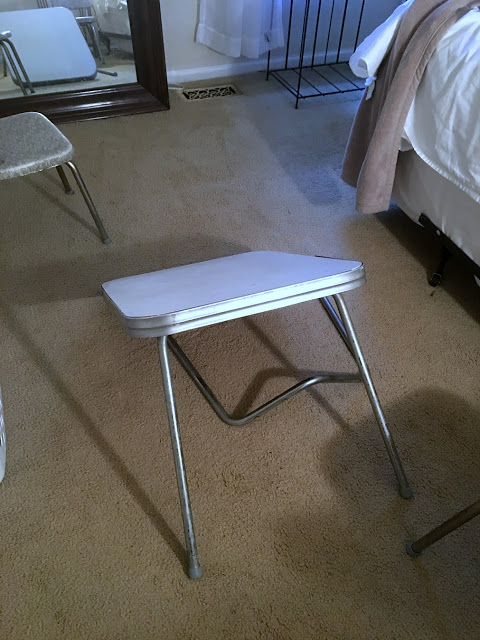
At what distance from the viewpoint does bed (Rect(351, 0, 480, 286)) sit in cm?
125

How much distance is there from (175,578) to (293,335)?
2.33ft

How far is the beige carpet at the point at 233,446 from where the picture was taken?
92 centimetres

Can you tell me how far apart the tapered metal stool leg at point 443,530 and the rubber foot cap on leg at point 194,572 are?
0.42 meters

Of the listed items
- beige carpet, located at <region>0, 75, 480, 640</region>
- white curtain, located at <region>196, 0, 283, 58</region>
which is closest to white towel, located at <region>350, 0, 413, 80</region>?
beige carpet, located at <region>0, 75, 480, 640</region>

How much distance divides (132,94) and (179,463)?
2085 millimetres

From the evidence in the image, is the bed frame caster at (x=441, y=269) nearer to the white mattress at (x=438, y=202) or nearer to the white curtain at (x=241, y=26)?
the white mattress at (x=438, y=202)

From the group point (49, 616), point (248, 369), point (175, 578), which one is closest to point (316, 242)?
point (248, 369)

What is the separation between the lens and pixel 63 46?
220 centimetres

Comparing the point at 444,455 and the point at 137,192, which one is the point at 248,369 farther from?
the point at 137,192

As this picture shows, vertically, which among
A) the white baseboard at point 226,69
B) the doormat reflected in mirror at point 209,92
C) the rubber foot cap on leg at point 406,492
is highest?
the rubber foot cap on leg at point 406,492

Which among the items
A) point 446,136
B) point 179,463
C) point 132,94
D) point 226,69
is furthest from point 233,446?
point 226,69

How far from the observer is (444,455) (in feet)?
3.74

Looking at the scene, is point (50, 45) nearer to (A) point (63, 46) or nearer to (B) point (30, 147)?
(A) point (63, 46)

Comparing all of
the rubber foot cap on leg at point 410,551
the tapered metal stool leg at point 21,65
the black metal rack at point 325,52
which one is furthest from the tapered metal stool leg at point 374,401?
the tapered metal stool leg at point 21,65
